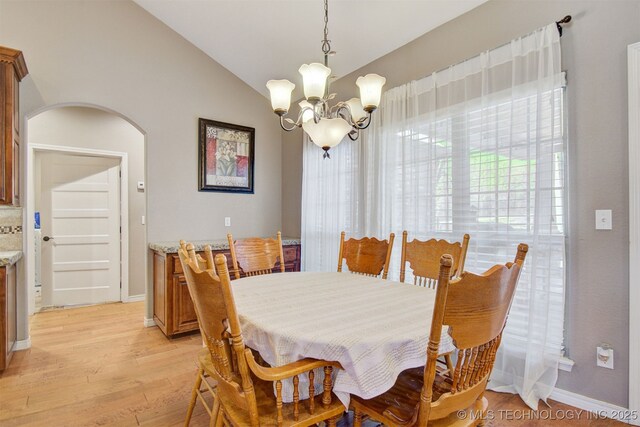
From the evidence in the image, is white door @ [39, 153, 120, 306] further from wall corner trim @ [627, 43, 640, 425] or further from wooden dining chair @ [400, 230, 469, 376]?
wall corner trim @ [627, 43, 640, 425]

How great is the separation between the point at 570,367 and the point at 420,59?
8.15 feet

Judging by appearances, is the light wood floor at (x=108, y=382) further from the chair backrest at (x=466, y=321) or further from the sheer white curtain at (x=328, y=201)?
the sheer white curtain at (x=328, y=201)

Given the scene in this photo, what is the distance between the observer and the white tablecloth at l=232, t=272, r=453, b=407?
1146 millimetres

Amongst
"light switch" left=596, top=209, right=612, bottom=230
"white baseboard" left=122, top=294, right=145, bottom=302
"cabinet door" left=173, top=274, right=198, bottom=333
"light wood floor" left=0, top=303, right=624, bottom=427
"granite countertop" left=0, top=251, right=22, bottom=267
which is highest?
"light switch" left=596, top=209, right=612, bottom=230

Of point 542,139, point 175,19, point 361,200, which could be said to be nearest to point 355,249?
point 361,200

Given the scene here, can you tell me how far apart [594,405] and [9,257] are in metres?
4.04

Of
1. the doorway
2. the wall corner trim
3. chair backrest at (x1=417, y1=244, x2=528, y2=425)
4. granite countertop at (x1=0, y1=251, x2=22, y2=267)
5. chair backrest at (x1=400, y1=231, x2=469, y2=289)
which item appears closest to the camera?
chair backrest at (x1=417, y1=244, x2=528, y2=425)

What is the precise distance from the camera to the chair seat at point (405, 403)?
1178 millimetres

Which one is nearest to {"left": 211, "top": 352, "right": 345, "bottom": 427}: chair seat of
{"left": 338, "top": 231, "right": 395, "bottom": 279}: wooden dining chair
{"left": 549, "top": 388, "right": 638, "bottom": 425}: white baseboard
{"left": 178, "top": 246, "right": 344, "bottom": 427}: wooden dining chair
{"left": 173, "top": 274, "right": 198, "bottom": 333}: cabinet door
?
{"left": 178, "top": 246, "right": 344, "bottom": 427}: wooden dining chair

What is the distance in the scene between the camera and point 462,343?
1030 mm

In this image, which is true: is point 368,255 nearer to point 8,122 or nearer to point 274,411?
point 274,411

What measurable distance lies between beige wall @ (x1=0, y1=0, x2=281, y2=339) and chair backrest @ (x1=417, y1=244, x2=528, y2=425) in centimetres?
320

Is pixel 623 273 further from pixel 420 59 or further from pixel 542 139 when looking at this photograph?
pixel 420 59

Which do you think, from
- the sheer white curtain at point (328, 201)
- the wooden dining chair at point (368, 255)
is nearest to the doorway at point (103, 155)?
the sheer white curtain at point (328, 201)
